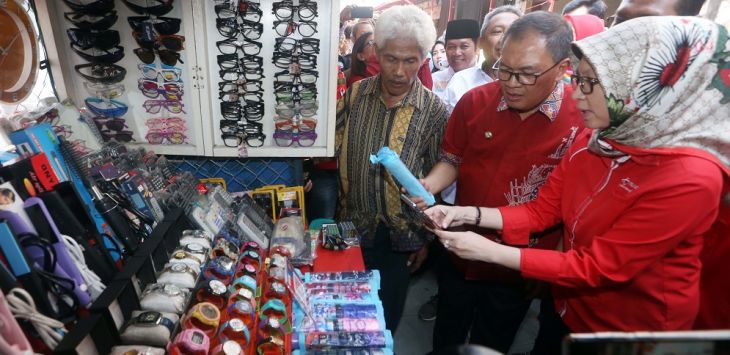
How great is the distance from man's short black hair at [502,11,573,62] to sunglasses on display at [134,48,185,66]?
1.69 m

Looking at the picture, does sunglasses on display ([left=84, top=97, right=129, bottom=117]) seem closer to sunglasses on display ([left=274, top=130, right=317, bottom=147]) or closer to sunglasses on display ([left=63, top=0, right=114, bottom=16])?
sunglasses on display ([left=63, top=0, right=114, bottom=16])

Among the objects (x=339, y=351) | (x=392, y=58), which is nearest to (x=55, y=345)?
(x=339, y=351)

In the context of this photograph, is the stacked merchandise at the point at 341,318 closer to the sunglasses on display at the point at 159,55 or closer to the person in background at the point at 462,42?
the sunglasses on display at the point at 159,55

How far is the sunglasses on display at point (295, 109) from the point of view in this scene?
7.11ft

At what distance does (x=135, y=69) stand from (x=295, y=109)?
874 mm

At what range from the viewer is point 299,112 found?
7.16ft

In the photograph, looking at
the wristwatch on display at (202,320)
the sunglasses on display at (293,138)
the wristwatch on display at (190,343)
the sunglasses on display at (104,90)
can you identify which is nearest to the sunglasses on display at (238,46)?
the sunglasses on display at (293,138)

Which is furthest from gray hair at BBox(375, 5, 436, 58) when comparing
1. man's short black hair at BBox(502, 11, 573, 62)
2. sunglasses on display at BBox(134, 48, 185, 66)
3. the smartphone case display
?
sunglasses on display at BBox(134, 48, 185, 66)

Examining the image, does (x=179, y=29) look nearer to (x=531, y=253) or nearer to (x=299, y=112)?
(x=299, y=112)

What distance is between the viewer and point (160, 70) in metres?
2.01

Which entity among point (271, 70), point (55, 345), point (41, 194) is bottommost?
point (55, 345)

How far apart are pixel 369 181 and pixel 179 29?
1.29 metres

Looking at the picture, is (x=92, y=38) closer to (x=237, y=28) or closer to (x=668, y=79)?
(x=237, y=28)

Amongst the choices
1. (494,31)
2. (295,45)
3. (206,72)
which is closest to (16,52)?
(206,72)
